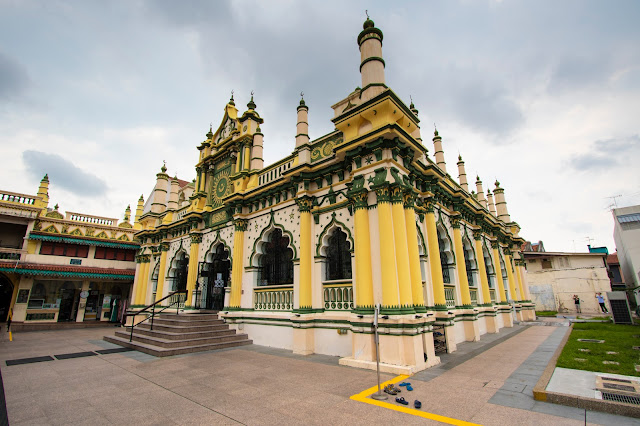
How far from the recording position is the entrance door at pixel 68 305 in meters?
22.8

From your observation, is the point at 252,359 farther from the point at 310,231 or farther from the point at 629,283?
the point at 629,283

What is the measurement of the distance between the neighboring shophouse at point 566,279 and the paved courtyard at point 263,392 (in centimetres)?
3053

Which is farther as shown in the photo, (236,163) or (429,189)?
(236,163)

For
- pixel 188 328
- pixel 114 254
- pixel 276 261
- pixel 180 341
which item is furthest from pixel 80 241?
pixel 276 261

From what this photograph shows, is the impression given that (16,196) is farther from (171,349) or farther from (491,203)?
(491,203)

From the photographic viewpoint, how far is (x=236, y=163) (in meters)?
15.7

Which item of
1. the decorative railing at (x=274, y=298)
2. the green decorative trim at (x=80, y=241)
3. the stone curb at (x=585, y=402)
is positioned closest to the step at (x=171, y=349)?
the decorative railing at (x=274, y=298)

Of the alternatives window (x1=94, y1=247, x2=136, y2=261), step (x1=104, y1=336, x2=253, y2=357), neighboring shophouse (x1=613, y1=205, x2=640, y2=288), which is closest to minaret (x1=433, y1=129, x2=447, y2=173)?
step (x1=104, y1=336, x2=253, y2=357)

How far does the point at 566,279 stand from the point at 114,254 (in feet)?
149

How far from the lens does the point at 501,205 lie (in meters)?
24.5

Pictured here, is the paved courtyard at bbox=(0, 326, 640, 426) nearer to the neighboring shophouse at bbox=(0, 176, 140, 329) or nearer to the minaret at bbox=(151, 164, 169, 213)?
the minaret at bbox=(151, 164, 169, 213)

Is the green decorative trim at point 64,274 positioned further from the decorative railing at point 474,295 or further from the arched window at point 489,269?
the arched window at point 489,269

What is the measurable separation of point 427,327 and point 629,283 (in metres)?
37.7

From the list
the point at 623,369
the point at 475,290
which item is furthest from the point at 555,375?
the point at 475,290
